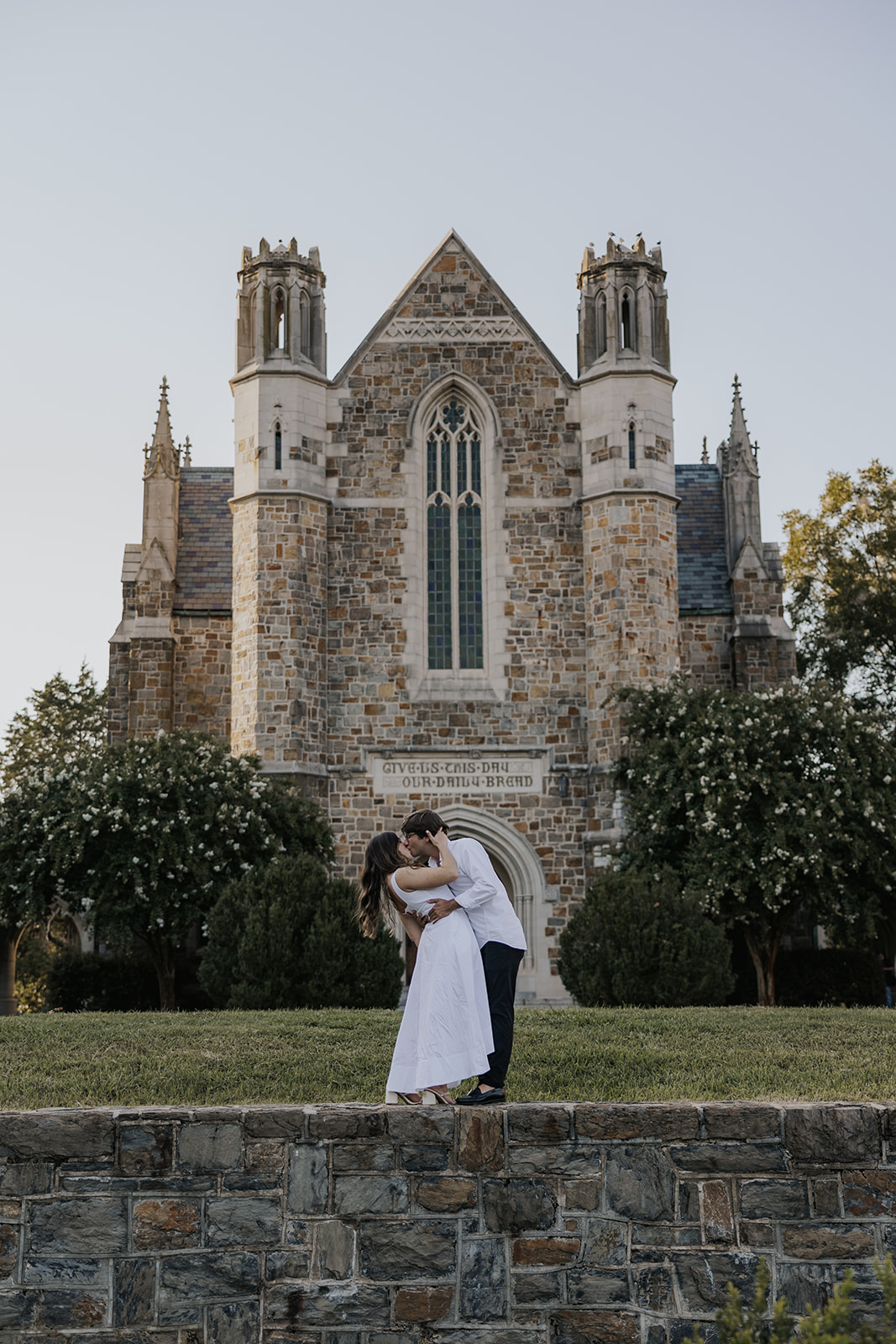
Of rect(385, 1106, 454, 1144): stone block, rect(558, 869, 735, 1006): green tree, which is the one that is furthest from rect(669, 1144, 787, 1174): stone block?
rect(558, 869, 735, 1006): green tree

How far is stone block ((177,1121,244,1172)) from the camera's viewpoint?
7621 mm

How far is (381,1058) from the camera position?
1138 centimetres

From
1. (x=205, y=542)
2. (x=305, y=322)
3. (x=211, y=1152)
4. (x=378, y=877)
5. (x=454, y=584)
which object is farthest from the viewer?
(x=205, y=542)

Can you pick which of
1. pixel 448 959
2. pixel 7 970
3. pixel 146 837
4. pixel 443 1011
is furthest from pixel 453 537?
pixel 443 1011

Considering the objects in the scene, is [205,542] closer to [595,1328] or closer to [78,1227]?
[78,1227]

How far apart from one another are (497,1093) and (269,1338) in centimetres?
171

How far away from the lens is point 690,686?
80.1 feet

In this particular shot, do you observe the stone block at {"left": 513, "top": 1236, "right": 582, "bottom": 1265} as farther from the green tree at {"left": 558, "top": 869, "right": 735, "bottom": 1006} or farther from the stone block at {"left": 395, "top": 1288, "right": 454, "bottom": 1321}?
the green tree at {"left": 558, "top": 869, "right": 735, "bottom": 1006}

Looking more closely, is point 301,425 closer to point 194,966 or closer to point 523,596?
point 523,596

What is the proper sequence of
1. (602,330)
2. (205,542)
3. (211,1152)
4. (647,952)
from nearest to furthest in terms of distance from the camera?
(211,1152) → (647,952) → (602,330) → (205,542)

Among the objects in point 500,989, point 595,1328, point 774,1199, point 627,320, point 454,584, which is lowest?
point 595,1328

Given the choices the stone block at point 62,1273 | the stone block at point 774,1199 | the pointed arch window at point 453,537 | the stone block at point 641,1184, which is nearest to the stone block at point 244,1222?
the stone block at point 62,1273

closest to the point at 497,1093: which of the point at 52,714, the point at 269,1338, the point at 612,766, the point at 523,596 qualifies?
the point at 269,1338

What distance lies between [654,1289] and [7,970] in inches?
804
